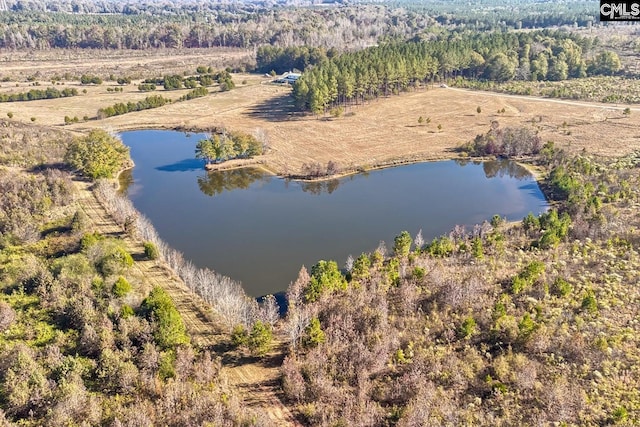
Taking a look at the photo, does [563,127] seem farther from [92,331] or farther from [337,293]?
[92,331]

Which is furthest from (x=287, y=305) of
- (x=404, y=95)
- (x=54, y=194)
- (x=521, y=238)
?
(x=404, y=95)

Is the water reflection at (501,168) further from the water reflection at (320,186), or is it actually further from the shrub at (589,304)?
the shrub at (589,304)

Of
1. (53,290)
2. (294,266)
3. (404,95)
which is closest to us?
(53,290)

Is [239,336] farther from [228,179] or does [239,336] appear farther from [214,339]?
[228,179]

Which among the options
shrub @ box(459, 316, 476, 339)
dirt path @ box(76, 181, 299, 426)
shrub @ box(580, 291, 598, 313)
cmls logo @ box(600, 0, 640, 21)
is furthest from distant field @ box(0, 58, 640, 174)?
cmls logo @ box(600, 0, 640, 21)

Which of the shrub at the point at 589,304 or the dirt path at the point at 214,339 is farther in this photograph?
the shrub at the point at 589,304

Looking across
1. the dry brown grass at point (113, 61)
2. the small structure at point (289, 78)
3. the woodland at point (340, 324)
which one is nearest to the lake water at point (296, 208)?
the woodland at point (340, 324)
